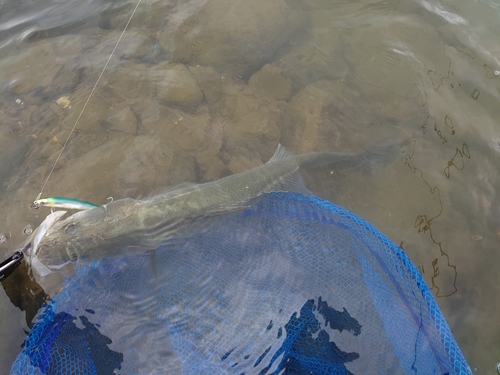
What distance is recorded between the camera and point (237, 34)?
6.55 metres

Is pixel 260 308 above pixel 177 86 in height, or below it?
below

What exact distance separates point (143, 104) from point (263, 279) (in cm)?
352

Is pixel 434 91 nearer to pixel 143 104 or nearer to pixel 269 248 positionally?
pixel 269 248


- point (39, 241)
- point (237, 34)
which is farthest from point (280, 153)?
point (39, 241)

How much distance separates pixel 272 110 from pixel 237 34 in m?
1.85

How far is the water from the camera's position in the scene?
15.3ft

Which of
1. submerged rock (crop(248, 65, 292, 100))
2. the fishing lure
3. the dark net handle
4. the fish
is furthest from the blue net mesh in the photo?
submerged rock (crop(248, 65, 292, 100))

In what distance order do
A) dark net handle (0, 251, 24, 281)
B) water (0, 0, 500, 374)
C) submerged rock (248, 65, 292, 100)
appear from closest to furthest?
dark net handle (0, 251, 24, 281)
water (0, 0, 500, 374)
submerged rock (248, 65, 292, 100)

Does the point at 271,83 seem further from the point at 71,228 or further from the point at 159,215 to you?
the point at 71,228

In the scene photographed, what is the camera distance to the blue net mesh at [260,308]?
11.5 ft

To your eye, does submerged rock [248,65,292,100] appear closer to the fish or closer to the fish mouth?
the fish

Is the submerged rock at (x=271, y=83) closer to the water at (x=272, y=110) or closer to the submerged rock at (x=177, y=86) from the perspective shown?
the water at (x=272, y=110)

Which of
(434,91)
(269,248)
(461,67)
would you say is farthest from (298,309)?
(461,67)

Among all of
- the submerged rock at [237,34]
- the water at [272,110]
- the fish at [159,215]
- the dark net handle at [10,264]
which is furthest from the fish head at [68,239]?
the submerged rock at [237,34]
